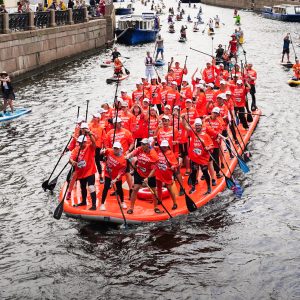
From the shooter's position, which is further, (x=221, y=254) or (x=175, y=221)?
(x=175, y=221)

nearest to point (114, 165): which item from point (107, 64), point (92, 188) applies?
point (92, 188)

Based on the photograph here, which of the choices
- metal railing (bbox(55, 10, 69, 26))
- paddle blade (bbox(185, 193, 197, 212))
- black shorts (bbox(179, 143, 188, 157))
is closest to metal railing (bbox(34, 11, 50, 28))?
metal railing (bbox(55, 10, 69, 26))

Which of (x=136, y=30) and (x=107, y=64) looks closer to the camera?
(x=107, y=64)

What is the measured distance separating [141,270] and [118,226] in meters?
1.81

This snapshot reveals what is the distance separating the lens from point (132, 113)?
16453mm

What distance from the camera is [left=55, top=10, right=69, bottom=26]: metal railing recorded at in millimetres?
38312

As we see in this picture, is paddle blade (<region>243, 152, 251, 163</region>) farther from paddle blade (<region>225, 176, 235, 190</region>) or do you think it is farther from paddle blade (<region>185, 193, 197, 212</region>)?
paddle blade (<region>185, 193, 197, 212</region>)

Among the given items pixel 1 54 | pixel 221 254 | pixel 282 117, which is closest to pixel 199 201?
pixel 221 254

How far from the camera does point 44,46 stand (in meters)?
35.3

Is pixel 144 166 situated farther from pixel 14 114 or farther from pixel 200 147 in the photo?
pixel 14 114

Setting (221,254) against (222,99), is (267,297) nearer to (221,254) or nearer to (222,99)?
(221,254)

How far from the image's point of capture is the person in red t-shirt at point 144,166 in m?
12.7

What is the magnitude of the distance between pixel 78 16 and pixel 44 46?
29.7 ft

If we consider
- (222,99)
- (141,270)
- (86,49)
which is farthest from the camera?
(86,49)
